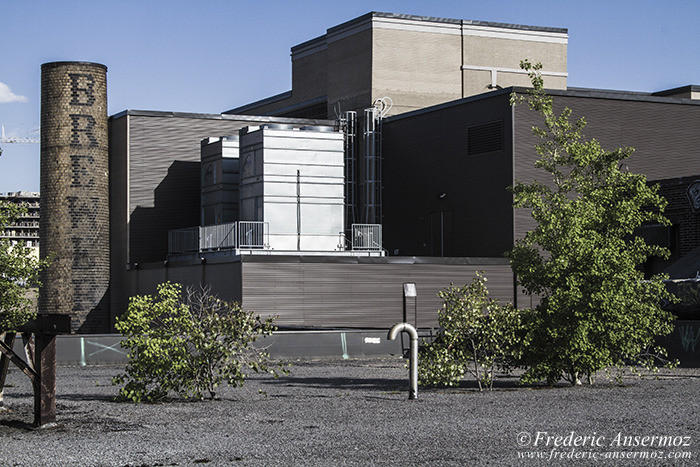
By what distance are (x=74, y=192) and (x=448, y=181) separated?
16.6 metres

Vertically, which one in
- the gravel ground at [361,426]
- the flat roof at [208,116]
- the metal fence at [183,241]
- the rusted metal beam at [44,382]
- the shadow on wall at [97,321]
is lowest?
the shadow on wall at [97,321]

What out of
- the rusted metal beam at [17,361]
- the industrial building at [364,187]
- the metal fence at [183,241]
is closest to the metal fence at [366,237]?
the industrial building at [364,187]

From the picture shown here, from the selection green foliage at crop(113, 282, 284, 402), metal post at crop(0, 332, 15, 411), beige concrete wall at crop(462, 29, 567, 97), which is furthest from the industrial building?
metal post at crop(0, 332, 15, 411)

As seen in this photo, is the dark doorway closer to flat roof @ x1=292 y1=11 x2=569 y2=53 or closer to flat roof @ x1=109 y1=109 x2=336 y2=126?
flat roof @ x1=109 y1=109 x2=336 y2=126

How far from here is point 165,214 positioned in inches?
1772

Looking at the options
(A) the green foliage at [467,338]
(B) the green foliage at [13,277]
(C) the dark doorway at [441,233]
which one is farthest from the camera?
(C) the dark doorway at [441,233]

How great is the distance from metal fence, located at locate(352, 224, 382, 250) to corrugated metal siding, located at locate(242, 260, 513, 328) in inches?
153

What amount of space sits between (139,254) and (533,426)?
3413 cm

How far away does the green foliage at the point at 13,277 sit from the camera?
45.2ft

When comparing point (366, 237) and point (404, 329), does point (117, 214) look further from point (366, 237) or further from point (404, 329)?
point (404, 329)

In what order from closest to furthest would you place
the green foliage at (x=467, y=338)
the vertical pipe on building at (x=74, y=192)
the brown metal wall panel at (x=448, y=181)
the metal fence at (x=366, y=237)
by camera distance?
the green foliage at (x=467, y=338) → the brown metal wall panel at (x=448, y=181) → the metal fence at (x=366, y=237) → the vertical pipe on building at (x=74, y=192)

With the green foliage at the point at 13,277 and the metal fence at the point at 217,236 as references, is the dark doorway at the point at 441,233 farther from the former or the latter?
the green foliage at the point at 13,277

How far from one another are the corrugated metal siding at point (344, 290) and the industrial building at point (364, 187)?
0.05 meters

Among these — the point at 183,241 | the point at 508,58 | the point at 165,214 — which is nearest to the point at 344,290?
the point at 183,241
